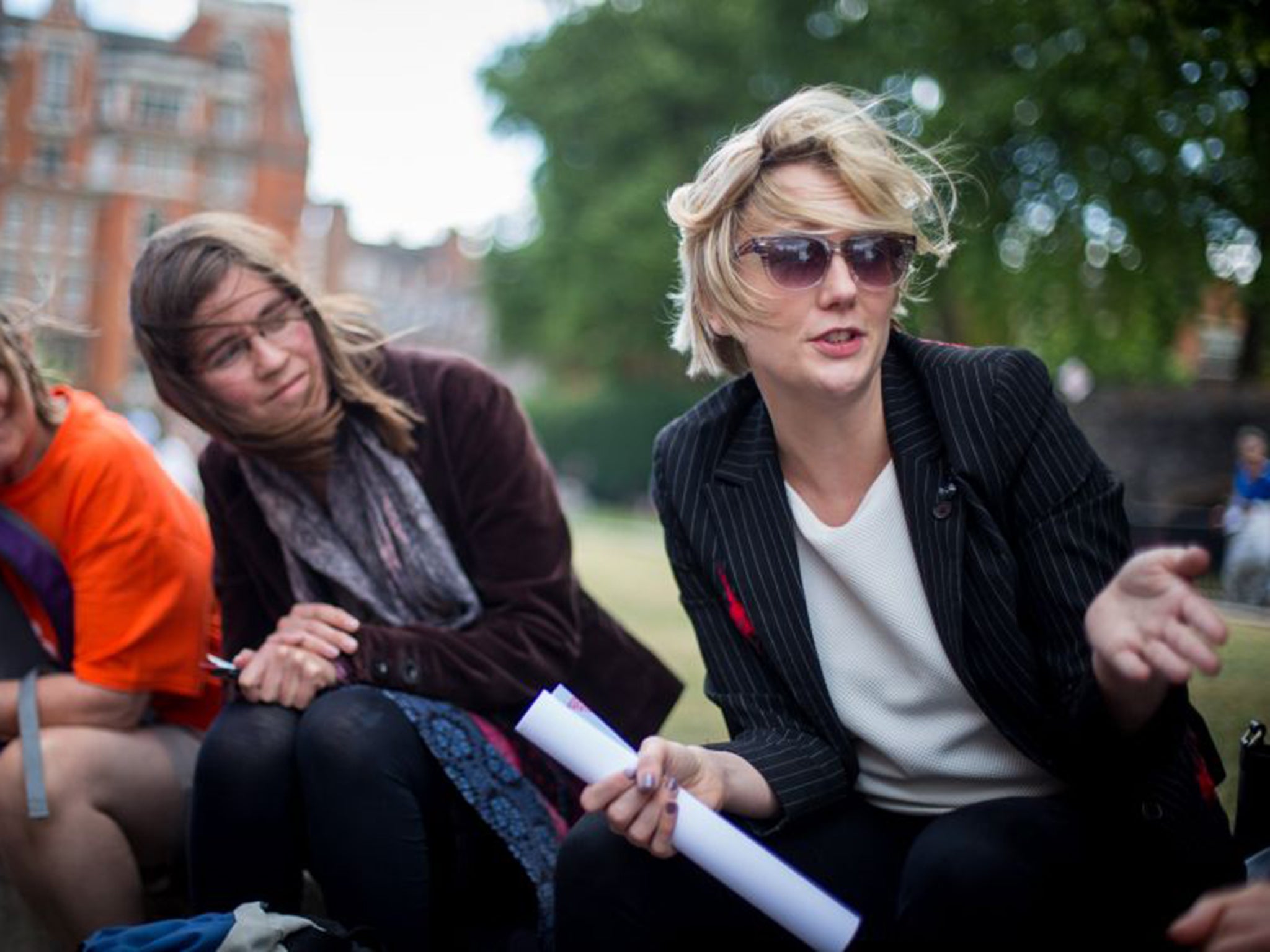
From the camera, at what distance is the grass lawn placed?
86.8 inches

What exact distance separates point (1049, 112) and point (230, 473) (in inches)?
149

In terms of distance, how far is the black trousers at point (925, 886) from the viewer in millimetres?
1504

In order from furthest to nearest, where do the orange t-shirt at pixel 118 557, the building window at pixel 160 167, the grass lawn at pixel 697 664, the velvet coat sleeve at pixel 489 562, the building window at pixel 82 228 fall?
the building window at pixel 160 167 < the building window at pixel 82 228 < the orange t-shirt at pixel 118 557 < the velvet coat sleeve at pixel 489 562 < the grass lawn at pixel 697 664

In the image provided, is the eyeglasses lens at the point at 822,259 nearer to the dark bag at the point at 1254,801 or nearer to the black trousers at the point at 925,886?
the black trousers at the point at 925,886

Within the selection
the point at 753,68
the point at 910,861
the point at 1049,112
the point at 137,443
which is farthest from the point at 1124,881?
the point at 753,68

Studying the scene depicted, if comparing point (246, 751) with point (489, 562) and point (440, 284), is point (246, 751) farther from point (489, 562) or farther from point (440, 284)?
point (440, 284)

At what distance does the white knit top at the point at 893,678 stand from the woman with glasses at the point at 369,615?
0.68m

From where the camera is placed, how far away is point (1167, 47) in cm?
288

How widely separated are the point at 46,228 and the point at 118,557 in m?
3.83

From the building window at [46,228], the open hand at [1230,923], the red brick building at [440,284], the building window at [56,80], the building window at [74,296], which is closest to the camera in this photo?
the open hand at [1230,923]

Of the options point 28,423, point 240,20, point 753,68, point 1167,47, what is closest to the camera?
point 28,423

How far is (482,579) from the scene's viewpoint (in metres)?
2.48

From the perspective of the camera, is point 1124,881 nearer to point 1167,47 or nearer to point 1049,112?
point 1167,47

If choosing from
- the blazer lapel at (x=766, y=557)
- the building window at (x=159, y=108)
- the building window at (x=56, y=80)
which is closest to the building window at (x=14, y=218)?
the building window at (x=56, y=80)
